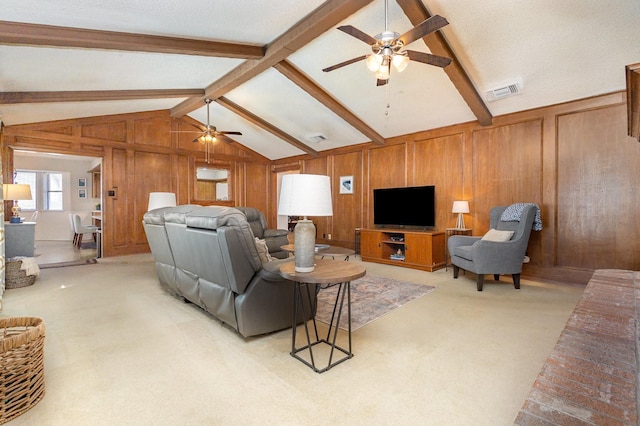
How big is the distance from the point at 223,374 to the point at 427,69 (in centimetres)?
407

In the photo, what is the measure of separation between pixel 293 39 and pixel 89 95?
3327 mm

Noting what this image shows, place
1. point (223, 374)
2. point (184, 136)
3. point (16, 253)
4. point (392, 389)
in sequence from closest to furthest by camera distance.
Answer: point (392, 389) → point (223, 374) → point (16, 253) → point (184, 136)

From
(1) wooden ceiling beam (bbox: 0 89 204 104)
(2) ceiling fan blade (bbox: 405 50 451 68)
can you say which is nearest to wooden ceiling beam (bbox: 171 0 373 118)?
(1) wooden ceiling beam (bbox: 0 89 204 104)

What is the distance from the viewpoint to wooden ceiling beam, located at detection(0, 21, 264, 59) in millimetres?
2648

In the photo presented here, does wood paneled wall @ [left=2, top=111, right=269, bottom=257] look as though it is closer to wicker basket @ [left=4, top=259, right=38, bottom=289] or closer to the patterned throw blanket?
wicker basket @ [left=4, top=259, right=38, bottom=289]

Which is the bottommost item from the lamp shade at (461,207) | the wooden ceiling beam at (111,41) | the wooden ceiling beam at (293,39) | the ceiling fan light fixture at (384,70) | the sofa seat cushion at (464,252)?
the sofa seat cushion at (464,252)

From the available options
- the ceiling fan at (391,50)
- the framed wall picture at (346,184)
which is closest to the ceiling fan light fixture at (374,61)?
the ceiling fan at (391,50)

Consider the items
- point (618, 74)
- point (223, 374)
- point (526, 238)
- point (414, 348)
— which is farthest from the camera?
point (526, 238)

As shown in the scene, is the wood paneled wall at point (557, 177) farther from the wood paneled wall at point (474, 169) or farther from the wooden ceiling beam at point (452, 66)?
the wooden ceiling beam at point (452, 66)

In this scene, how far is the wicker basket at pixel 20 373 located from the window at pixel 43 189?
903 cm

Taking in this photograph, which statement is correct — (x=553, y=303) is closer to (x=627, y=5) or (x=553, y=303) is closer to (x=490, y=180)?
(x=490, y=180)

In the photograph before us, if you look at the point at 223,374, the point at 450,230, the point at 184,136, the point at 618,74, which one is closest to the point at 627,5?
the point at 618,74

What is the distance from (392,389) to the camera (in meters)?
1.74

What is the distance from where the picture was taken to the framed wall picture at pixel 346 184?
6969 millimetres
